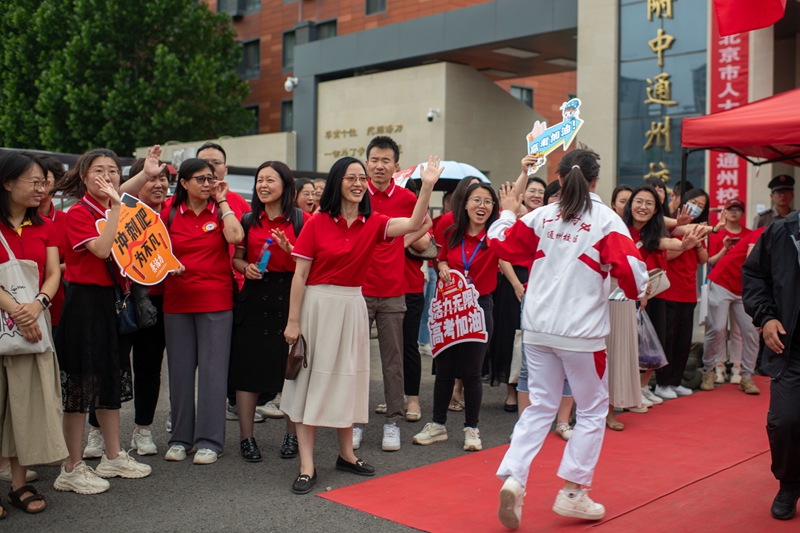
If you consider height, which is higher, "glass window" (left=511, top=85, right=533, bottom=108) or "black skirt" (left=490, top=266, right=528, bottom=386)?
"glass window" (left=511, top=85, right=533, bottom=108)

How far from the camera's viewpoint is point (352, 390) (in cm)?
480

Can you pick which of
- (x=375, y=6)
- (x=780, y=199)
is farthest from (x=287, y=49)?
(x=780, y=199)

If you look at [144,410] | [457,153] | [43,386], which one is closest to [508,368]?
[144,410]

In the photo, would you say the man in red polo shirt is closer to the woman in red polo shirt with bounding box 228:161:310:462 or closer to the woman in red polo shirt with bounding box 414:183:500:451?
the woman in red polo shirt with bounding box 414:183:500:451

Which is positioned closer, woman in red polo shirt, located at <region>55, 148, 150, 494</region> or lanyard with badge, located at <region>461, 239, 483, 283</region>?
woman in red polo shirt, located at <region>55, 148, 150, 494</region>

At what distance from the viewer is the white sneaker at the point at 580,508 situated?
4160mm

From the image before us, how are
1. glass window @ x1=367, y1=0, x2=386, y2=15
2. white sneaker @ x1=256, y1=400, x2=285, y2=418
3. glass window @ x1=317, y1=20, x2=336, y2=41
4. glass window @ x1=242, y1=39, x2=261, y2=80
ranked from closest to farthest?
1. white sneaker @ x1=256, y1=400, x2=285, y2=418
2. glass window @ x1=367, y1=0, x2=386, y2=15
3. glass window @ x1=317, y1=20, x2=336, y2=41
4. glass window @ x1=242, y1=39, x2=261, y2=80

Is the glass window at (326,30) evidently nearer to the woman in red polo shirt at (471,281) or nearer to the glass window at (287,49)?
the glass window at (287,49)

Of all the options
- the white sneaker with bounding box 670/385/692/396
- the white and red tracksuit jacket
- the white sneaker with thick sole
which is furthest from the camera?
the white sneaker with bounding box 670/385/692/396

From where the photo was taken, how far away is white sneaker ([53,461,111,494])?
4586 millimetres

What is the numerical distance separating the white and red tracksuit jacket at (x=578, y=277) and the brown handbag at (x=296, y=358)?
1345 millimetres

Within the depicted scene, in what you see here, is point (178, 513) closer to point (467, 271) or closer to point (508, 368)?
point (467, 271)

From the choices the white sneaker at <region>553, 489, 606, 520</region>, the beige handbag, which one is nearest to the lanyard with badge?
the white sneaker at <region>553, 489, 606, 520</region>

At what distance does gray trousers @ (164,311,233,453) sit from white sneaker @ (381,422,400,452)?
1141 mm
